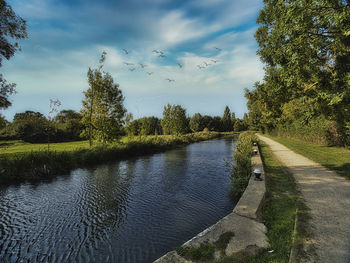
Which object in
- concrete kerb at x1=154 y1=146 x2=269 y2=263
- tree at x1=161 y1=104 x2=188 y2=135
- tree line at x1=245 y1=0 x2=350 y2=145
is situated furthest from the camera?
tree at x1=161 y1=104 x2=188 y2=135

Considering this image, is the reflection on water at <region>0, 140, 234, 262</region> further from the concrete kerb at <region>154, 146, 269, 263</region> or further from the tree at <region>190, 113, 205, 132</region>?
the tree at <region>190, 113, 205, 132</region>

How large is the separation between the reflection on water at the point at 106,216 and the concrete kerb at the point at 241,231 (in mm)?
1019

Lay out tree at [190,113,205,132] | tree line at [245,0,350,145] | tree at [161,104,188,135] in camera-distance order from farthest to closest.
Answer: tree at [190,113,205,132] < tree at [161,104,188,135] < tree line at [245,0,350,145]

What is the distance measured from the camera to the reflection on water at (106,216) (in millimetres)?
4008

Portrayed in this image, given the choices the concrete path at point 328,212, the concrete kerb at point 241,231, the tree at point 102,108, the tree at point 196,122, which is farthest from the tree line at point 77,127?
the tree at point 196,122

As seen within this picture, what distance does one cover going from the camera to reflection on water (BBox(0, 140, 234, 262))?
401cm

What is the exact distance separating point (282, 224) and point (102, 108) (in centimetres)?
1770

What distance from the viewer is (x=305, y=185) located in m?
5.96

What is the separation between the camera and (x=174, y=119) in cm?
3459

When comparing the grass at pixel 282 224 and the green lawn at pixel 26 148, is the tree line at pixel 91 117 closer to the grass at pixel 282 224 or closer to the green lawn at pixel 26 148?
the green lawn at pixel 26 148

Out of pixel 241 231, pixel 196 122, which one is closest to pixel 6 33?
pixel 241 231

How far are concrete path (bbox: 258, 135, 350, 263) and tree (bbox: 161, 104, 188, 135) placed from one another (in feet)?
89.4

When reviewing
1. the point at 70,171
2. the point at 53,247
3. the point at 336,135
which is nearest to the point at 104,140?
the point at 70,171

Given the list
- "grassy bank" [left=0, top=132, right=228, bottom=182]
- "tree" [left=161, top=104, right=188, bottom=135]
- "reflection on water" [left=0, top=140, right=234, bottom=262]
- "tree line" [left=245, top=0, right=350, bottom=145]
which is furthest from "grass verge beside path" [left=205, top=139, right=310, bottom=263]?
"tree" [left=161, top=104, right=188, bottom=135]
